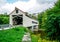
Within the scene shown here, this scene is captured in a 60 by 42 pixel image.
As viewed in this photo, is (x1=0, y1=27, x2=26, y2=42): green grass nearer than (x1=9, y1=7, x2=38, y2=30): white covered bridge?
Yes

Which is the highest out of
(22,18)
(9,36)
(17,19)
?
(22,18)

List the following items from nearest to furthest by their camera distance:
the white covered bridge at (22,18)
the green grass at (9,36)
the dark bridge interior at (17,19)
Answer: the green grass at (9,36) < the white covered bridge at (22,18) < the dark bridge interior at (17,19)

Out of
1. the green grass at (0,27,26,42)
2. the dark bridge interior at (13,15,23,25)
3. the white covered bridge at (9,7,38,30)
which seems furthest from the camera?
the dark bridge interior at (13,15,23,25)

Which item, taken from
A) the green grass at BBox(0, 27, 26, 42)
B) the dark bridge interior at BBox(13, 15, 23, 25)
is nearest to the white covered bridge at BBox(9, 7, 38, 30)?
the dark bridge interior at BBox(13, 15, 23, 25)

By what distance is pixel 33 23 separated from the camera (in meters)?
43.0

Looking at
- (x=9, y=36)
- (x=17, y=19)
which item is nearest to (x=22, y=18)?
(x=17, y=19)

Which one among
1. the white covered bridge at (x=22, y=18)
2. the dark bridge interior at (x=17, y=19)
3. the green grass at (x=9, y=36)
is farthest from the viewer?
the dark bridge interior at (x=17, y=19)

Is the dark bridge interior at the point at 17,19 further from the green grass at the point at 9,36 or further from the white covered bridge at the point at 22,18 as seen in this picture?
the green grass at the point at 9,36

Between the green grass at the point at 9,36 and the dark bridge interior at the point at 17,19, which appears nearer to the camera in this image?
the green grass at the point at 9,36

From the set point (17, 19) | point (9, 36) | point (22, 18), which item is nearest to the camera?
→ point (9, 36)

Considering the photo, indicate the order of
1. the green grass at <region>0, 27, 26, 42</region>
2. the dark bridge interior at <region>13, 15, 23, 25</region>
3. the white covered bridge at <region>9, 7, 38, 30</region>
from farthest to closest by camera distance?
the dark bridge interior at <region>13, 15, 23, 25</region>, the white covered bridge at <region>9, 7, 38, 30</region>, the green grass at <region>0, 27, 26, 42</region>

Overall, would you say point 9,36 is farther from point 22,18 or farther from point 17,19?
point 17,19

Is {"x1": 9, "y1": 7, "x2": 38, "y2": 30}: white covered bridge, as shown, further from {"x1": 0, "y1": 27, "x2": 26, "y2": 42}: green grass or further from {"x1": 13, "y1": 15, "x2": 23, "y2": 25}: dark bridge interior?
{"x1": 0, "y1": 27, "x2": 26, "y2": 42}: green grass

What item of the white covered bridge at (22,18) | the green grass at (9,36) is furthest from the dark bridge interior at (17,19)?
the green grass at (9,36)
